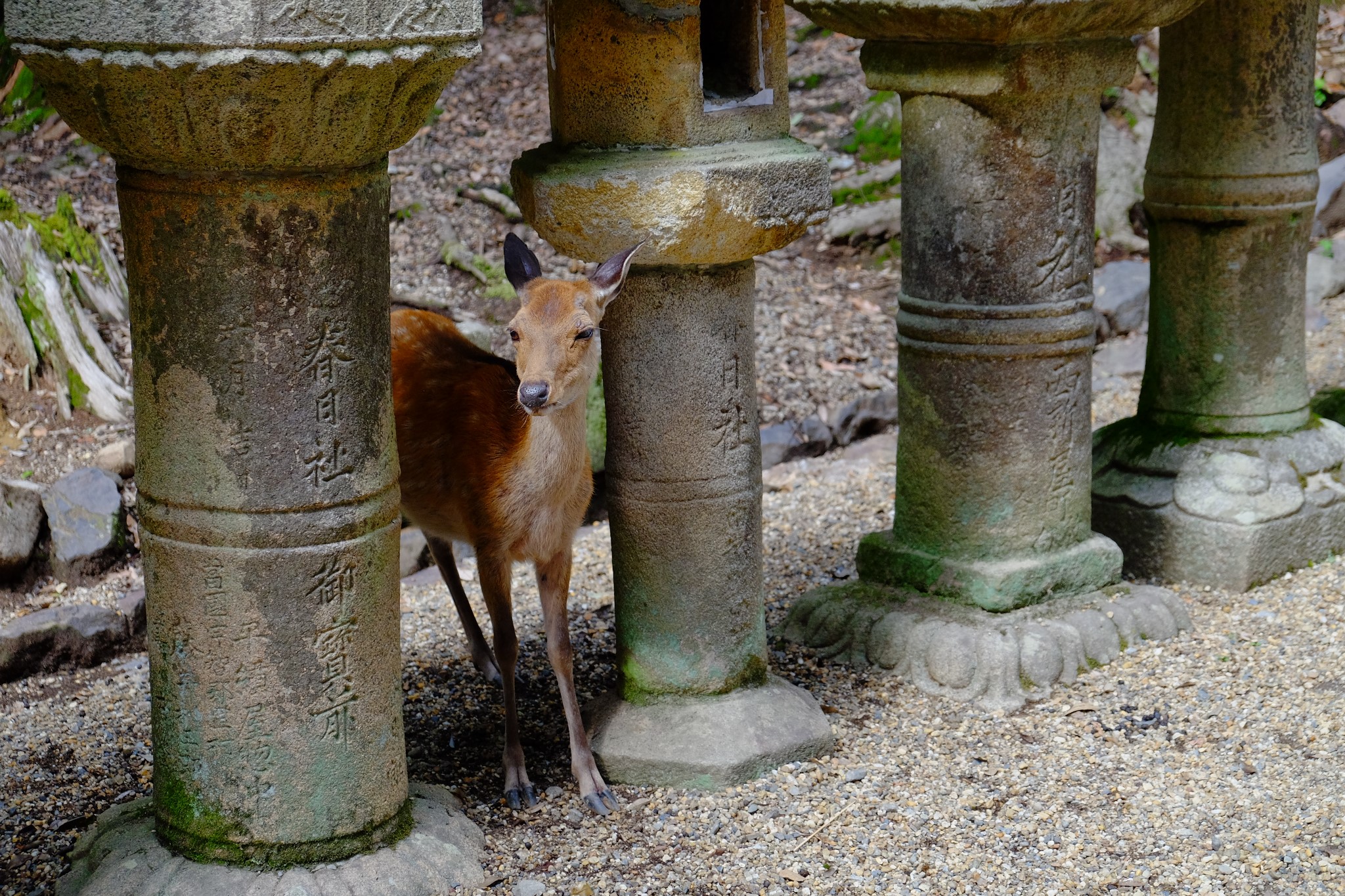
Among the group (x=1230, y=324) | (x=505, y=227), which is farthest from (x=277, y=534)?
(x=505, y=227)

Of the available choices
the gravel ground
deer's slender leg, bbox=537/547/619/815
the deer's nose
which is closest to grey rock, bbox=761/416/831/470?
the gravel ground

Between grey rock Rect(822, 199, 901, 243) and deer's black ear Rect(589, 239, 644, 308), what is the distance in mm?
6753

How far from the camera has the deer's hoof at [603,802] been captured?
14.1 feet

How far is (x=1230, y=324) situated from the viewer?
5.91m

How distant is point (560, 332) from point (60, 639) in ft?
9.08

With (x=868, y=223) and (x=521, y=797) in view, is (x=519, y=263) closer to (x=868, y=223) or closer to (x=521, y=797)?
(x=521, y=797)

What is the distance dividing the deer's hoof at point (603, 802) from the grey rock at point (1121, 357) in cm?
571

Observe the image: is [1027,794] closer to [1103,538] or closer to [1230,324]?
[1103,538]

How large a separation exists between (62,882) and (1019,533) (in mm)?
3249

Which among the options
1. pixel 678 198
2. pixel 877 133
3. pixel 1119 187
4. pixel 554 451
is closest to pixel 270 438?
pixel 554 451

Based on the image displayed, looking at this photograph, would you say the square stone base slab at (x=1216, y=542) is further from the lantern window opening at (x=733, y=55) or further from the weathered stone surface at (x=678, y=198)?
the lantern window opening at (x=733, y=55)

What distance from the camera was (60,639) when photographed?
5523mm

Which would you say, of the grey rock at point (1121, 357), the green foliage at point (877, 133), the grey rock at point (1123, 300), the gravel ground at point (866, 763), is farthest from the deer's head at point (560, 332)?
the green foliage at point (877, 133)

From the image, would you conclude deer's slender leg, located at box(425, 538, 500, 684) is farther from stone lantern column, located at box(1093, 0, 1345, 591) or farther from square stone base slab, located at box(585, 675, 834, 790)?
stone lantern column, located at box(1093, 0, 1345, 591)
